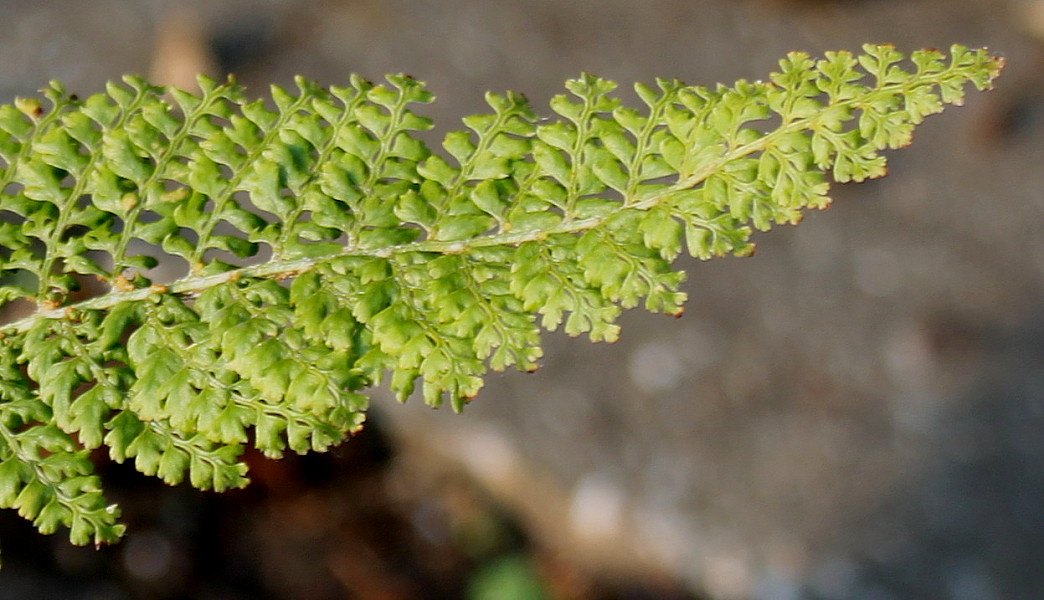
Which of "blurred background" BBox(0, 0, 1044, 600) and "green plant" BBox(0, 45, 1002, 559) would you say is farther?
"blurred background" BBox(0, 0, 1044, 600)

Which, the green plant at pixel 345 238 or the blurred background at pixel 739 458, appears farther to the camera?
the blurred background at pixel 739 458

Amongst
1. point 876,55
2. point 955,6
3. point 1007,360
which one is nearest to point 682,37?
point 955,6

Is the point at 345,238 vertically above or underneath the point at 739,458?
underneath

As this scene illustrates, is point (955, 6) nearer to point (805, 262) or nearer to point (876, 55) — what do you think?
point (805, 262)

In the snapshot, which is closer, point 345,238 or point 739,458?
point 345,238
